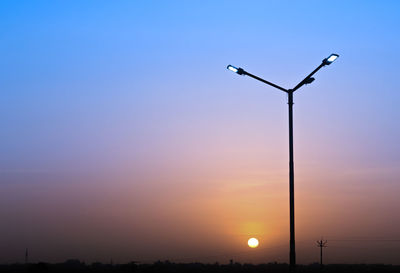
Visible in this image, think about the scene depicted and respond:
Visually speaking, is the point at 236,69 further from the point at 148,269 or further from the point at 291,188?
the point at 148,269

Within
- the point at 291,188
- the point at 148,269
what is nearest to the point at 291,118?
the point at 291,188

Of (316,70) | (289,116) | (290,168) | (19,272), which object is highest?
(316,70)

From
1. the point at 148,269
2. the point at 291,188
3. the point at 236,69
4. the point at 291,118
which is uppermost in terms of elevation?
the point at 236,69

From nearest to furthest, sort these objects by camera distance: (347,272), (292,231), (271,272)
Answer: (292,231) < (271,272) < (347,272)

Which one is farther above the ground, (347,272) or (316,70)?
(316,70)

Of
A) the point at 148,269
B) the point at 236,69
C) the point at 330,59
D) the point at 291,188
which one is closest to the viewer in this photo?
the point at 330,59

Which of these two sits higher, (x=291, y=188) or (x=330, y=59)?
(x=330, y=59)

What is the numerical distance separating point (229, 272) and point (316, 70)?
4700cm

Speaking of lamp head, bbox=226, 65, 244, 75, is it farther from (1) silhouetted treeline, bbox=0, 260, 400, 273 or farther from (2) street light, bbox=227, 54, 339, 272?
(1) silhouetted treeline, bbox=0, 260, 400, 273

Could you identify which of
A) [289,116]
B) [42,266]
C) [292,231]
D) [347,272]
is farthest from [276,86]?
[347,272]

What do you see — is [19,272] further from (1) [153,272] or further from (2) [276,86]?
(2) [276,86]

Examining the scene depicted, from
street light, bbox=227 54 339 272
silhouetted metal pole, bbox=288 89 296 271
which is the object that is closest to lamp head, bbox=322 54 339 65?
street light, bbox=227 54 339 272

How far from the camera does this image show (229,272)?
67.9 m

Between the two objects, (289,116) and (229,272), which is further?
(229,272)
